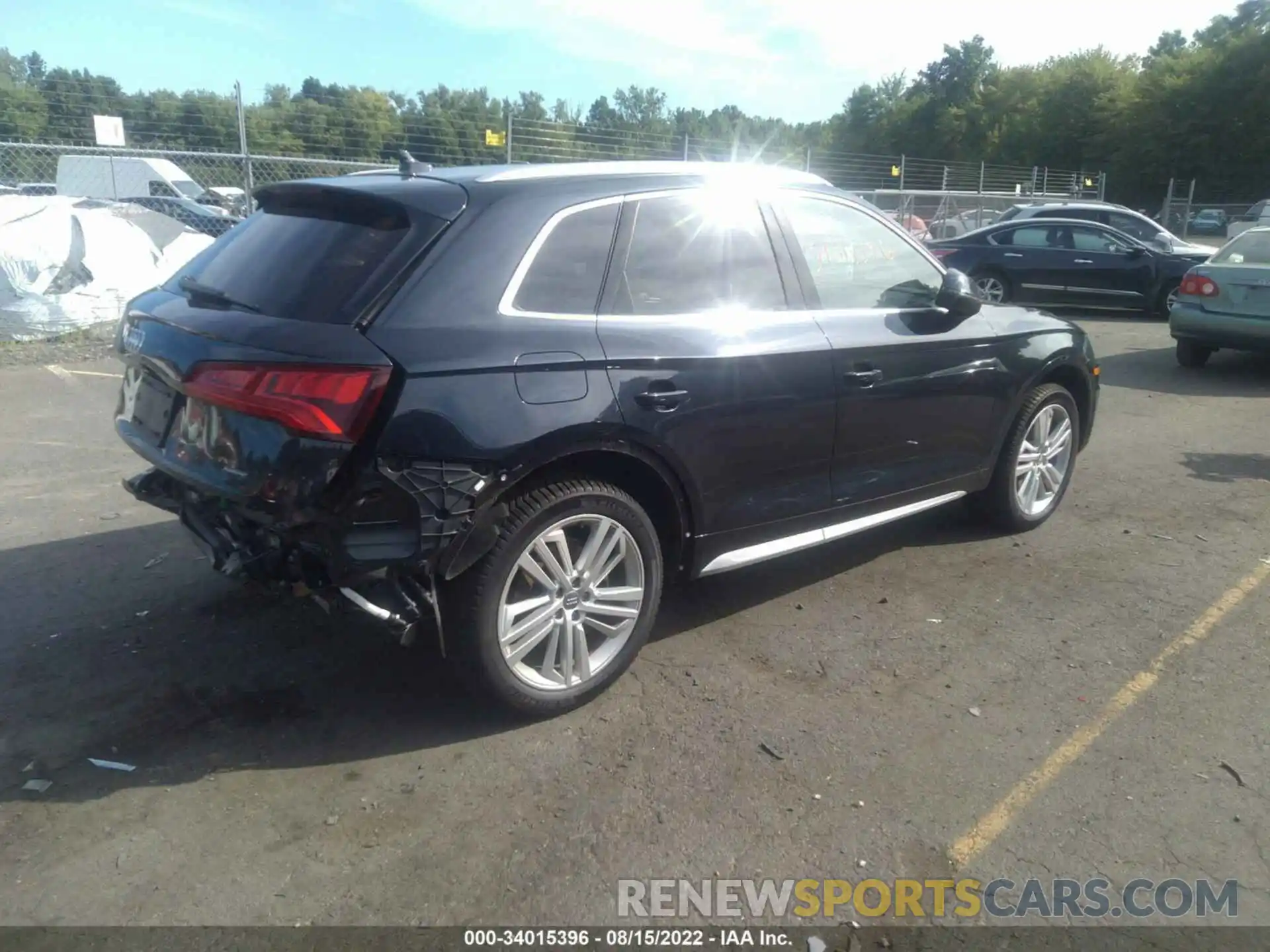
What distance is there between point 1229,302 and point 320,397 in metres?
9.92

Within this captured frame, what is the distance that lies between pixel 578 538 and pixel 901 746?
127cm

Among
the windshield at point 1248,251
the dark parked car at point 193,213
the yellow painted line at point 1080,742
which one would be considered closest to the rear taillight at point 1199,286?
the windshield at point 1248,251

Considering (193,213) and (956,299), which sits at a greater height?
(956,299)

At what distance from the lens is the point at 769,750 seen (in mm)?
3424

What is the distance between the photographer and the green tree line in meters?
15.2

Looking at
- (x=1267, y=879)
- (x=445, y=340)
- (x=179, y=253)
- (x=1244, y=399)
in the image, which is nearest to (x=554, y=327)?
(x=445, y=340)

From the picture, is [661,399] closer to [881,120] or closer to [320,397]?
[320,397]

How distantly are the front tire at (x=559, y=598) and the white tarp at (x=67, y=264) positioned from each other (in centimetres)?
748

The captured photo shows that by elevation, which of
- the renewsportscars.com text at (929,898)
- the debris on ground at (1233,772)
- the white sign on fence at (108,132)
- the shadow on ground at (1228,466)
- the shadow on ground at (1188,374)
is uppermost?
the white sign on fence at (108,132)

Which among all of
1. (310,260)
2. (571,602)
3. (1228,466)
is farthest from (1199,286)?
(310,260)

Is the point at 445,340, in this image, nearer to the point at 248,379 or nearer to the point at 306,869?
the point at 248,379

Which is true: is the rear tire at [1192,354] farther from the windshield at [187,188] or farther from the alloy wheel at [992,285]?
the windshield at [187,188]

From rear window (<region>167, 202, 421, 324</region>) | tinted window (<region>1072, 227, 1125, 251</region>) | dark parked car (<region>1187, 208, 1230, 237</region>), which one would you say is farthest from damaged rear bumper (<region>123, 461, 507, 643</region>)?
dark parked car (<region>1187, 208, 1230, 237</region>)

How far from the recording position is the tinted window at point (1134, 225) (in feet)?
52.7
